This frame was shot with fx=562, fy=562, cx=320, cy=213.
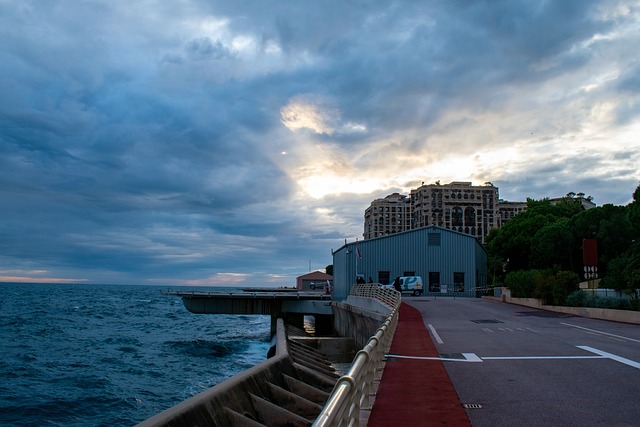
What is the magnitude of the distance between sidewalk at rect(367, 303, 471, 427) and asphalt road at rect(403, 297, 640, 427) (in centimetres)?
25

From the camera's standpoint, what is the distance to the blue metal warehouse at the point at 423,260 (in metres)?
53.8

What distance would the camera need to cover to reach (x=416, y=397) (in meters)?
8.43

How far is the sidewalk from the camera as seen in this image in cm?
702

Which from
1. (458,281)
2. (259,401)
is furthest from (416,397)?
(458,281)

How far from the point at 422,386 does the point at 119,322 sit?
56.4 m

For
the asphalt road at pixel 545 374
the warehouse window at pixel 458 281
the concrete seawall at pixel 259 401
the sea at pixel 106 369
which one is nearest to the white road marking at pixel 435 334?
the asphalt road at pixel 545 374

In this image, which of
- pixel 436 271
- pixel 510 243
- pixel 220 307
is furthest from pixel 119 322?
pixel 510 243

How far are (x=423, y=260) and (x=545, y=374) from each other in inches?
1733

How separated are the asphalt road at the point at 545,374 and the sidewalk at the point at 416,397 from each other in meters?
0.25

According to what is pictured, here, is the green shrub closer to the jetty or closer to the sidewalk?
the jetty

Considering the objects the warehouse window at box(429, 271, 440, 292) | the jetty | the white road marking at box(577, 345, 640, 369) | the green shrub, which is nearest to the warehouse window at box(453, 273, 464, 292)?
the warehouse window at box(429, 271, 440, 292)

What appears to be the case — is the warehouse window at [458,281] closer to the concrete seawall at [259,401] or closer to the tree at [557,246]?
the tree at [557,246]

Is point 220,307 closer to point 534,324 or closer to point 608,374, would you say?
point 534,324

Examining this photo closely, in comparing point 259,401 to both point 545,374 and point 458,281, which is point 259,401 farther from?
point 458,281
